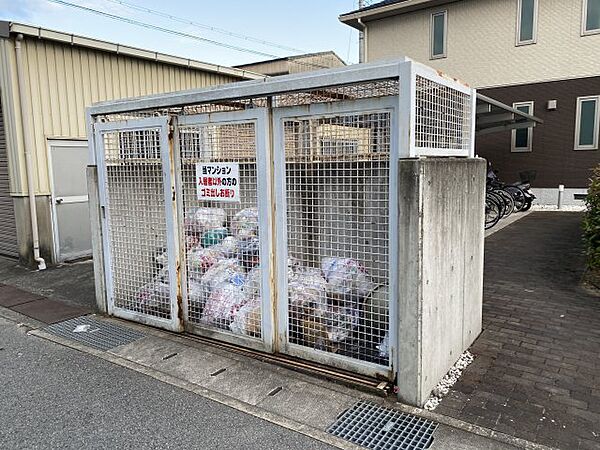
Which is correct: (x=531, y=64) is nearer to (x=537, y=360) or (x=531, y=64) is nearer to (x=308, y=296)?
(x=537, y=360)

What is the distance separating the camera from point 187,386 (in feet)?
10.6

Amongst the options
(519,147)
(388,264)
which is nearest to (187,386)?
(388,264)

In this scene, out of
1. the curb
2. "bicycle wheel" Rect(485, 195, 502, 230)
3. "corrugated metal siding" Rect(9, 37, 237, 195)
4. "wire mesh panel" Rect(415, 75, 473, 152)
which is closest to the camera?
the curb

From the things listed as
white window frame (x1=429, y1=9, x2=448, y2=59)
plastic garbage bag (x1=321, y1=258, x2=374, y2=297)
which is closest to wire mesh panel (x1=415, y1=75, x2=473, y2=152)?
plastic garbage bag (x1=321, y1=258, x2=374, y2=297)

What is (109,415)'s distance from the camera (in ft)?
9.41

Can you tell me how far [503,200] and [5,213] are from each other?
9.86 meters

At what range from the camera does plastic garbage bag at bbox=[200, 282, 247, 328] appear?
3.85 m

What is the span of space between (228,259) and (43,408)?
66.5 inches

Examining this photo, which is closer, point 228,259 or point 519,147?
point 228,259

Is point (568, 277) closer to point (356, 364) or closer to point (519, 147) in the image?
point (356, 364)

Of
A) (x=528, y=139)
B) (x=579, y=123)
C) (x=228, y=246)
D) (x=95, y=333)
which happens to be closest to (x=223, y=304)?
Result: (x=228, y=246)

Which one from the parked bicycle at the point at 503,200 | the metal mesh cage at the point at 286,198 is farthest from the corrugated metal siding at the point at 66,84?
the parked bicycle at the point at 503,200

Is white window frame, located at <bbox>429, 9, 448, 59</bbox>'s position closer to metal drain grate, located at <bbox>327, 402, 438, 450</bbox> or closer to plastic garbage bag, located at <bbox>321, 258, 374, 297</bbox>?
plastic garbage bag, located at <bbox>321, 258, 374, 297</bbox>

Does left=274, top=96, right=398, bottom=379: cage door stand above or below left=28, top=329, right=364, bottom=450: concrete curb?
above
